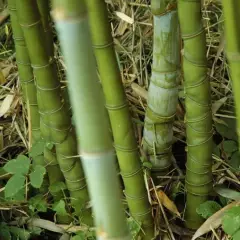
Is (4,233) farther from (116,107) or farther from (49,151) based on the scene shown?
(116,107)

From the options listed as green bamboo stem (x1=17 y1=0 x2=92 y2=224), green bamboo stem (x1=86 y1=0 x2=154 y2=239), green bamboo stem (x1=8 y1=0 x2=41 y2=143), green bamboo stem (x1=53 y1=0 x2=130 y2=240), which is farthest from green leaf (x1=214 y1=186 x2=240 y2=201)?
green bamboo stem (x1=53 y1=0 x2=130 y2=240)

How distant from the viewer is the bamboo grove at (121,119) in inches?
24.4

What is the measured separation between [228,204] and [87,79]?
27.0 inches

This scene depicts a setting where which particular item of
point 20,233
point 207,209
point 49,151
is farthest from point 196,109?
point 20,233

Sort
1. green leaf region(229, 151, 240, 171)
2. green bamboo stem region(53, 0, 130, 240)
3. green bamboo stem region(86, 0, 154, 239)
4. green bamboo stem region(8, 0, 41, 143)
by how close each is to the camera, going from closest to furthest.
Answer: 1. green bamboo stem region(53, 0, 130, 240)
2. green bamboo stem region(86, 0, 154, 239)
3. green bamboo stem region(8, 0, 41, 143)
4. green leaf region(229, 151, 240, 171)

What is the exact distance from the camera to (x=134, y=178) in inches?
40.3

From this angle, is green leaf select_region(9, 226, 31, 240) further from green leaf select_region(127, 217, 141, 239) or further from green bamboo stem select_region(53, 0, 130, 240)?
green bamboo stem select_region(53, 0, 130, 240)

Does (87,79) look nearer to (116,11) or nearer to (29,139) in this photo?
(29,139)

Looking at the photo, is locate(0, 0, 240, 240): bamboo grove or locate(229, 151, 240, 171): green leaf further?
locate(229, 151, 240, 171): green leaf

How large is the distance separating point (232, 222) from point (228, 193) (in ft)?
0.51

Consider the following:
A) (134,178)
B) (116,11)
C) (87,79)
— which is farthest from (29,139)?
(87,79)

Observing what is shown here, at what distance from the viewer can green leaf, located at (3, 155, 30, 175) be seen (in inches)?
43.9

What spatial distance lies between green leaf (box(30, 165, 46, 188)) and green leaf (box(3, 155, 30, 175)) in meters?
0.02

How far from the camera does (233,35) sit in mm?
650
